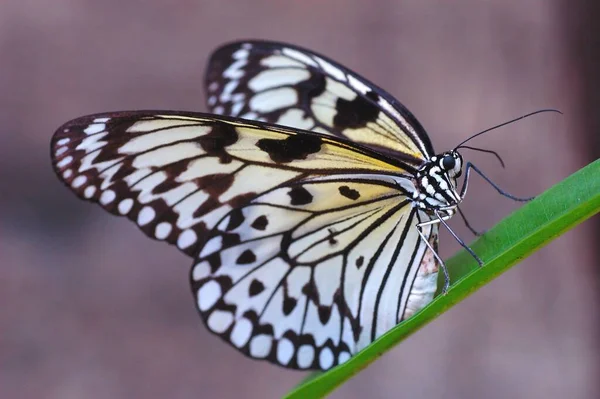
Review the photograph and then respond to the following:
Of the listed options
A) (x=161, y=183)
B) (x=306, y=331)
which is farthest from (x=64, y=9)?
(x=306, y=331)

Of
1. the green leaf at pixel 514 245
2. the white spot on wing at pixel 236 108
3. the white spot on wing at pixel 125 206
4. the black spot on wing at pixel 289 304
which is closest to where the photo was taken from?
the green leaf at pixel 514 245

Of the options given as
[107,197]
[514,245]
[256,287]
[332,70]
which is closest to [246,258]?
[256,287]

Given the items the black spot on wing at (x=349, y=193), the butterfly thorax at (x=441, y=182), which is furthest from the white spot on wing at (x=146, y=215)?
the butterfly thorax at (x=441, y=182)

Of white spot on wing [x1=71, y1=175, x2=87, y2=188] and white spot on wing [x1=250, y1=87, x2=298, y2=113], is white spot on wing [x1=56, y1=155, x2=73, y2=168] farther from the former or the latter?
white spot on wing [x1=250, y1=87, x2=298, y2=113]

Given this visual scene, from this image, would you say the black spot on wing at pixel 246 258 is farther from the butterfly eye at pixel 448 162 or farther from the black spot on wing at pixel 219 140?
the butterfly eye at pixel 448 162

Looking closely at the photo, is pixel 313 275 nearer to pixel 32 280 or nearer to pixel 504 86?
pixel 32 280
